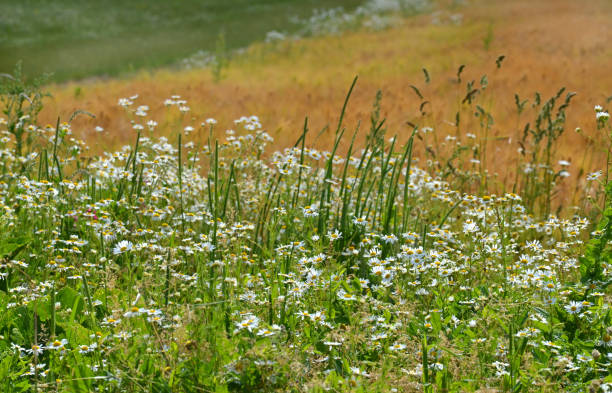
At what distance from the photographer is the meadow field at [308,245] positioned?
7.89 ft

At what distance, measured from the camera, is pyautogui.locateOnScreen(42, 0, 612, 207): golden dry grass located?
21.5 ft

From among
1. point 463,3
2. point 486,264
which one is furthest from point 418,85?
point 463,3

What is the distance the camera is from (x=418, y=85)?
354 inches

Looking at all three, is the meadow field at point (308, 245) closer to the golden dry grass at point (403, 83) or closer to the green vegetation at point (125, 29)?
the golden dry grass at point (403, 83)

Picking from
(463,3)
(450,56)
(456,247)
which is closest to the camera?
(456,247)

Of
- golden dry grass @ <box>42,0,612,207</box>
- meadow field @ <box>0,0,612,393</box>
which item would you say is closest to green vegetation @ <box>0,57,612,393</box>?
meadow field @ <box>0,0,612,393</box>

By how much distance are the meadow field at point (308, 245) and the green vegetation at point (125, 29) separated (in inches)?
472

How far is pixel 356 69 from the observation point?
36.7 feet

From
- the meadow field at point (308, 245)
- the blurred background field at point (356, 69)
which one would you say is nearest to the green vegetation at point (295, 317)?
the meadow field at point (308, 245)

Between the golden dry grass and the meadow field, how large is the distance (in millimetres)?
68

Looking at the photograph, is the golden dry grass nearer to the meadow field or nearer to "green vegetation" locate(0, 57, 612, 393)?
the meadow field

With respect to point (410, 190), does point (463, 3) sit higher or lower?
higher

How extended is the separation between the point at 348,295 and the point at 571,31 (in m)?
11.8

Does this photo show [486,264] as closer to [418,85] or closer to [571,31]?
[418,85]
